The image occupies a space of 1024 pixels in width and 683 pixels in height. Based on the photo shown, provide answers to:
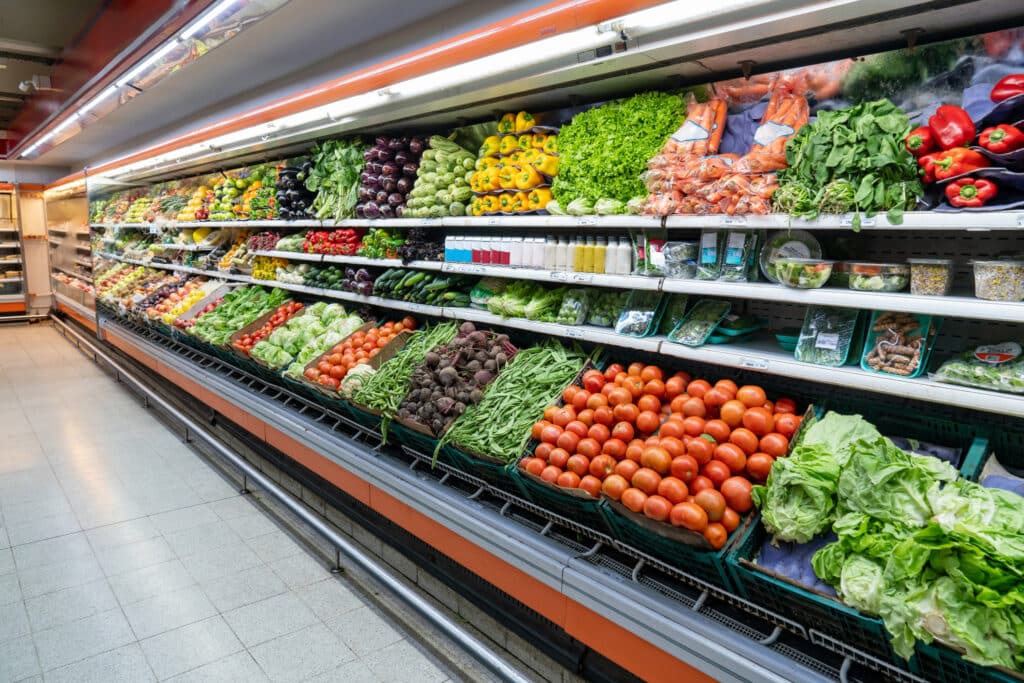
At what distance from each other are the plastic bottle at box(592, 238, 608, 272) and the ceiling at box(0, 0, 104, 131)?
22.9 feet

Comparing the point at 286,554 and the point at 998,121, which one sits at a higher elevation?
the point at 998,121

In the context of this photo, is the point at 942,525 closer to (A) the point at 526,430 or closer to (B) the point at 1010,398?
(B) the point at 1010,398

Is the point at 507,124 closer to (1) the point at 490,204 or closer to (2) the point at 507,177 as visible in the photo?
(2) the point at 507,177

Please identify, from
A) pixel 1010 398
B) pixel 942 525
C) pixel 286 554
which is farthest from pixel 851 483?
pixel 286 554

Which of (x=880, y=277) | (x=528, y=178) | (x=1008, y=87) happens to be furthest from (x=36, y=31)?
(x=1008, y=87)

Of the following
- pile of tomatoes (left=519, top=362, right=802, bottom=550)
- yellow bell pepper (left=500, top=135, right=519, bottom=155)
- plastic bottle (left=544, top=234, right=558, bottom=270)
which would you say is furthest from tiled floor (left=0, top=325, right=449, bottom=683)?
yellow bell pepper (left=500, top=135, right=519, bottom=155)

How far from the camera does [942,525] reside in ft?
5.64

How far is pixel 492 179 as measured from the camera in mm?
3598

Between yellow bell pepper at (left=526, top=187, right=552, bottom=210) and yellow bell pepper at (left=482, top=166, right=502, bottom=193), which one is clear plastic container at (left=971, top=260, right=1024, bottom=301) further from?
yellow bell pepper at (left=482, top=166, right=502, bottom=193)

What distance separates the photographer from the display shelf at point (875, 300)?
1822 mm

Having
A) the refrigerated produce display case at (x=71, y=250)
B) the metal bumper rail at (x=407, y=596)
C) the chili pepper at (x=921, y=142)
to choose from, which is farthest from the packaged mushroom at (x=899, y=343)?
the refrigerated produce display case at (x=71, y=250)

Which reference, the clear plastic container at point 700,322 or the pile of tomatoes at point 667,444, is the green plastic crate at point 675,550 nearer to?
the pile of tomatoes at point 667,444

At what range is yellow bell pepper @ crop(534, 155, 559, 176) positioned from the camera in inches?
132

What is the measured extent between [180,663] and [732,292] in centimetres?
293
